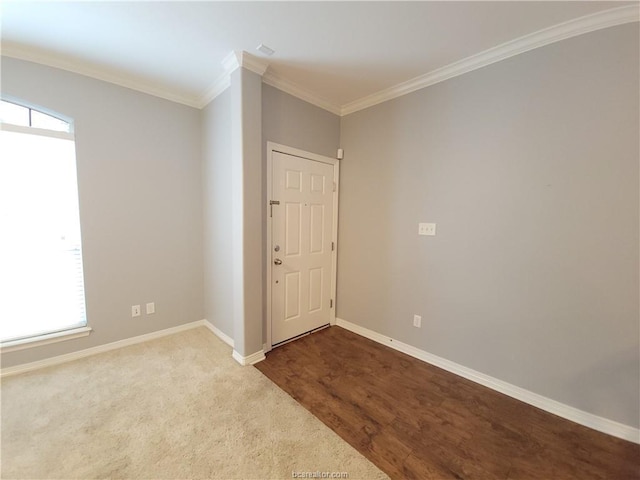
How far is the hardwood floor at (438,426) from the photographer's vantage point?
141cm

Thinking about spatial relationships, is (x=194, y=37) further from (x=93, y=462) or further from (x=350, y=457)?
(x=350, y=457)

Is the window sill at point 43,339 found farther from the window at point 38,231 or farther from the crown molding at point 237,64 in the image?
the crown molding at point 237,64

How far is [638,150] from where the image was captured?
1.51m

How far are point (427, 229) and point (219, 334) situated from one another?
2485 mm

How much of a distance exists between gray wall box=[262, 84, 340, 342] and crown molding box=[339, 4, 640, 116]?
2.05ft

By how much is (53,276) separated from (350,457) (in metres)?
2.87

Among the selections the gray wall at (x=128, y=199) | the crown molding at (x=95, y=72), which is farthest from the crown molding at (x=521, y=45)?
the gray wall at (x=128, y=199)


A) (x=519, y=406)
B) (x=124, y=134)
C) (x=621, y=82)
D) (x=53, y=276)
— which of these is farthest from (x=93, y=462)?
(x=621, y=82)

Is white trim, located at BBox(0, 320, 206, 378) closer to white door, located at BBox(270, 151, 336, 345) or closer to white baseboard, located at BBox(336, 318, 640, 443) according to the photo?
white door, located at BBox(270, 151, 336, 345)

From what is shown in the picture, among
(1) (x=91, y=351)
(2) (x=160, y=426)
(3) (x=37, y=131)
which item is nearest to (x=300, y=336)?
(2) (x=160, y=426)

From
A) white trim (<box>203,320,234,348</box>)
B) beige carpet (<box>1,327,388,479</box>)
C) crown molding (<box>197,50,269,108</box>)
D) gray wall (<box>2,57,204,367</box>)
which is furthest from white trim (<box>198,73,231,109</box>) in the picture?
beige carpet (<box>1,327,388,479</box>)

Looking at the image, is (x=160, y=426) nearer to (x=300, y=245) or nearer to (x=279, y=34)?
(x=300, y=245)

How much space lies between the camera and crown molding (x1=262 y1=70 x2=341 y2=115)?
236 cm

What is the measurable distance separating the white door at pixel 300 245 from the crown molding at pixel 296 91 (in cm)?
63
